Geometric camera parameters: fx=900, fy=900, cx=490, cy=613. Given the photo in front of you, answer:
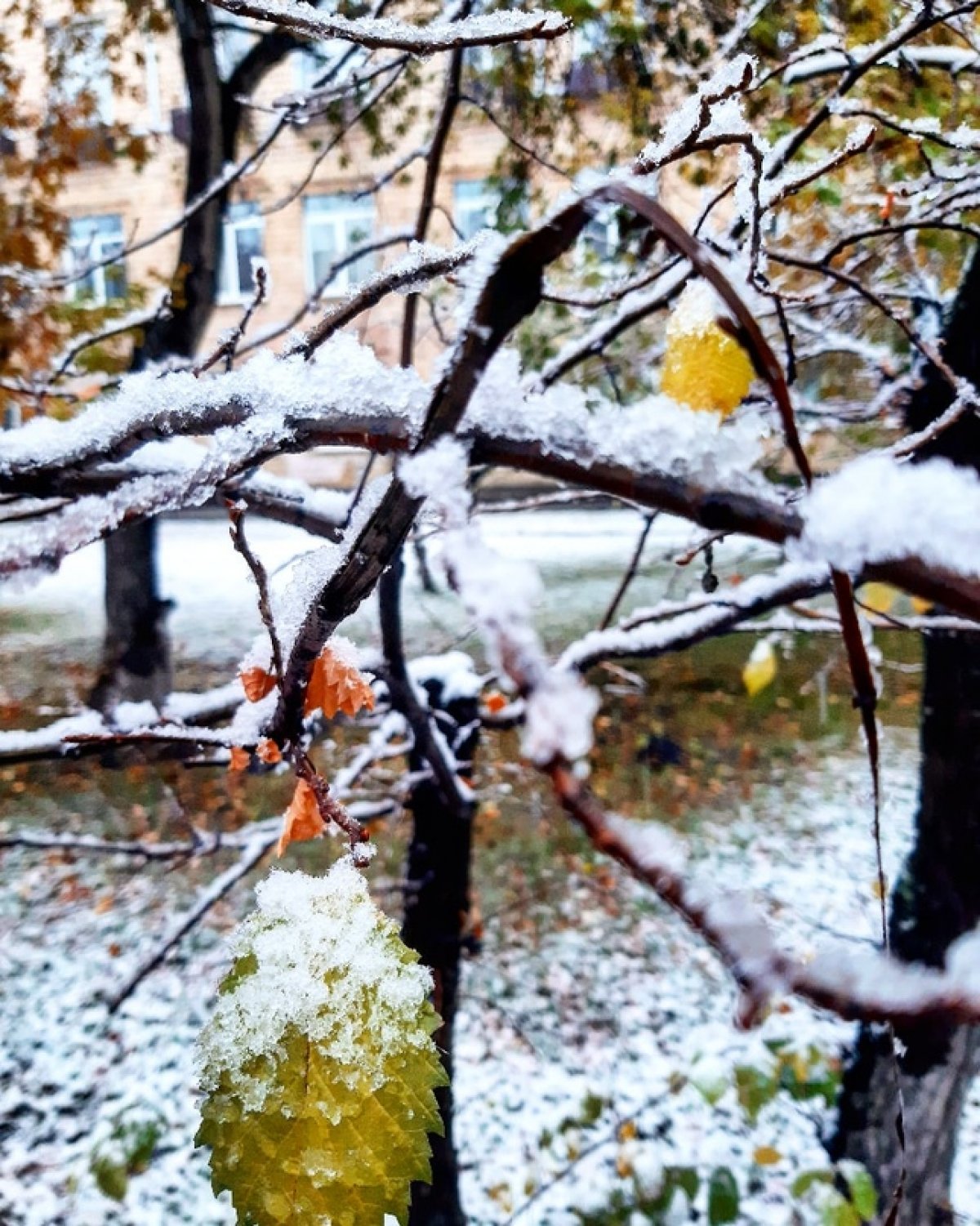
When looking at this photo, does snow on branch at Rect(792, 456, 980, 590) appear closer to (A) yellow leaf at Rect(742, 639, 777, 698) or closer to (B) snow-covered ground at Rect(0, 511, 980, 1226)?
(B) snow-covered ground at Rect(0, 511, 980, 1226)

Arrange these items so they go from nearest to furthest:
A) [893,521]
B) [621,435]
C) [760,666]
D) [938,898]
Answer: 1. [893,521]
2. [621,435]
3. [938,898]
4. [760,666]

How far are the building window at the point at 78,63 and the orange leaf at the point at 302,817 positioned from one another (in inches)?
217

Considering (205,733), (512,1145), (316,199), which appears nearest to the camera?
(205,733)

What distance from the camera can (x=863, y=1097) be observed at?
2.56 m

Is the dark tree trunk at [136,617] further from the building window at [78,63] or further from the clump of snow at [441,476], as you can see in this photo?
the clump of snow at [441,476]

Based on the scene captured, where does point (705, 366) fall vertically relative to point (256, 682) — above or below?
above

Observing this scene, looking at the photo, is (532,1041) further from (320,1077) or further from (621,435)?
(621,435)

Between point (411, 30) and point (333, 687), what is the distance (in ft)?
1.81

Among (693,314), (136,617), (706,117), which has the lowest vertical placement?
(136,617)

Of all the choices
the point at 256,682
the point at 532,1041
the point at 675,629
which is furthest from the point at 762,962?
the point at 532,1041

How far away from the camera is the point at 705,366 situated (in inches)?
32.3

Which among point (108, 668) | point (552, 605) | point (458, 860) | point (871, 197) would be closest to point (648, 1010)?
point (458, 860)

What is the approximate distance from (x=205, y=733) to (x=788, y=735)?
6.83 metres

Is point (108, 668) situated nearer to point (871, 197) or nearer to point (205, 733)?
point (871, 197)
